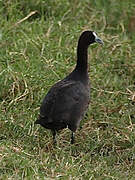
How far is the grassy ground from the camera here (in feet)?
18.1

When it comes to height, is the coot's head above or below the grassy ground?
above

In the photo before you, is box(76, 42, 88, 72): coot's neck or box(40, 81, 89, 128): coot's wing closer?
box(40, 81, 89, 128): coot's wing

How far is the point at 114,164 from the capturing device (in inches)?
235

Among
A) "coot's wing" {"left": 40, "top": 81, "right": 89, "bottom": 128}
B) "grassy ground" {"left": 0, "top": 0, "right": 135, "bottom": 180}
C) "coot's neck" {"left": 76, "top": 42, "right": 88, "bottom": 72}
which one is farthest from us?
"coot's neck" {"left": 76, "top": 42, "right": 88, "bottom": 72}

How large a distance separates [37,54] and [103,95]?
96 cm

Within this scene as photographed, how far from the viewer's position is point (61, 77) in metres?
7.24

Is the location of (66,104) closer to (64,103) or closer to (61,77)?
(64,103)

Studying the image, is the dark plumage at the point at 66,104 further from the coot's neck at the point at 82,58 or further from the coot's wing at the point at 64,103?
the coot's neck at the point at 82,58

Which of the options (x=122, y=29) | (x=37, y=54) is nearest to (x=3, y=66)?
(x=37, y=54)

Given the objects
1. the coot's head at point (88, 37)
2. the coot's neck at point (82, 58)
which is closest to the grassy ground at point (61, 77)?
the coot's neck at point (82, 58)

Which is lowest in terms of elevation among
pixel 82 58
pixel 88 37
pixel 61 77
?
pixel 61 77

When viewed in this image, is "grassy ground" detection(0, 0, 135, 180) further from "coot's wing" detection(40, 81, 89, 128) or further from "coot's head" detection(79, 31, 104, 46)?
"coot's head" detection(79, 31, 104, 46)

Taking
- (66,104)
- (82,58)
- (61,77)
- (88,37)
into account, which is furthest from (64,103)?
(61,77)

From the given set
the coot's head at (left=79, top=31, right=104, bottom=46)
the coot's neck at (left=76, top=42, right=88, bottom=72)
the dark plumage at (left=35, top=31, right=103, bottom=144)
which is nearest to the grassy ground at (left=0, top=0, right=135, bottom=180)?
the dark plumage at (left=35, top=31, right=103, bottom=144)
